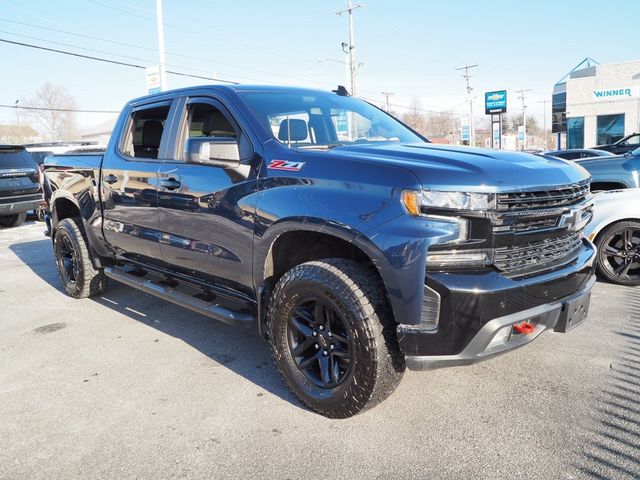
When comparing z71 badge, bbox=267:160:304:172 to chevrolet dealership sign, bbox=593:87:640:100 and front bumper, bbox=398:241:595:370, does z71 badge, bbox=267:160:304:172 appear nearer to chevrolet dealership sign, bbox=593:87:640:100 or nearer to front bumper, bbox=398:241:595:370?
front bumper, bbox=398:241:595:370

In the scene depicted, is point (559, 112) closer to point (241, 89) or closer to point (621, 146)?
point (621, 146)

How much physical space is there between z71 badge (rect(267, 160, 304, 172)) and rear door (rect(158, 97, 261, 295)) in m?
0.14

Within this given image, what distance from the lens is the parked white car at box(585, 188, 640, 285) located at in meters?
5.45

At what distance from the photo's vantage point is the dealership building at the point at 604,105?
31.0 metres

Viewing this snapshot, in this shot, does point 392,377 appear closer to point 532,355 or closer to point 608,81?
point 532,355

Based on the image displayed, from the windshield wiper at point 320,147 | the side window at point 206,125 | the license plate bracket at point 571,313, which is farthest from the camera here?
the side window at point 206,125

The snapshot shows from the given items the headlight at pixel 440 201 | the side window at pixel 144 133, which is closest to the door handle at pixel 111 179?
the side window at pixel 144 133

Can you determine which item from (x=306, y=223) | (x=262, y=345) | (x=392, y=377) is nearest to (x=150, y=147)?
(x=262, y=345)

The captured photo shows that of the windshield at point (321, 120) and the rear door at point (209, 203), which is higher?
the windshield at point (321, 120)

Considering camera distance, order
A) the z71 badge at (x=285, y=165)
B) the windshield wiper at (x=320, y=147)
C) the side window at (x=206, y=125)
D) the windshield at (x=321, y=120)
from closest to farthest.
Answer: the z71 badge at (x=285, y=165) → the windshield wiper at (x=320, y=147) → the windshield at (x=321, y=120) → the side window at (x=206, y=125)

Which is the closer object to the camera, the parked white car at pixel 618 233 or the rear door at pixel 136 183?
the rear door at pixel 136 183

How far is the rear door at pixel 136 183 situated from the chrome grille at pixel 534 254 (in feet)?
8.72

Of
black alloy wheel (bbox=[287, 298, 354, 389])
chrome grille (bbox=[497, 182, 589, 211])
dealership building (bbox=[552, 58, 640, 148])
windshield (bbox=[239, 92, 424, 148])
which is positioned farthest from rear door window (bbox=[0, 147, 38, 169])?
dealership building (bbox=[552, 58, 640, 148])

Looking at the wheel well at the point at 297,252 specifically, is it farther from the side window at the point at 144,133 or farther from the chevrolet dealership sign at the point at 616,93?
the chevrolet dealership sign at the point at 616,93
